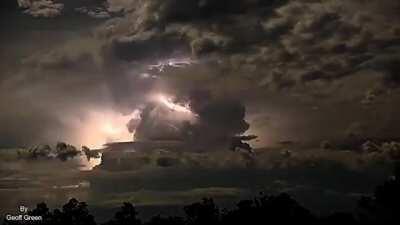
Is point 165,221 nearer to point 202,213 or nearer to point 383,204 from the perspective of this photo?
point 202,213

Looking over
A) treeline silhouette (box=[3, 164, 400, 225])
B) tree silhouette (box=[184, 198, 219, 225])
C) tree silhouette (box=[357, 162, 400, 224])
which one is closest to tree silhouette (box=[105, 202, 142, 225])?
treeline silhouette (box=[3, 164, 400, 225])

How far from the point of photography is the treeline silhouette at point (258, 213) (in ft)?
73.2

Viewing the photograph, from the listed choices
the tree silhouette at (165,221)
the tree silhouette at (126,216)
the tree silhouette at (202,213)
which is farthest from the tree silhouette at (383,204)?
the tree silhouette at (126,216)

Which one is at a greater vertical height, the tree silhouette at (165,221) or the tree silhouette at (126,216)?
the tree silhouette at (126,216)

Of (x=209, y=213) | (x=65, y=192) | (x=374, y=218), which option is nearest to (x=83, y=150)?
(x=65, y=192)

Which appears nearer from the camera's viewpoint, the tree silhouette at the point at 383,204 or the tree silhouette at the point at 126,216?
the tree silhouette at the point at 383,204

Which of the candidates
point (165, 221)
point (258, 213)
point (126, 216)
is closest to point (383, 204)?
point (258, 213)

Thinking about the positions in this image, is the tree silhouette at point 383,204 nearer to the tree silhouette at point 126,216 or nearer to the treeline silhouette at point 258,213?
the treeline silhouette at point 258,213

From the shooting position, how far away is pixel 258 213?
22.9 metres

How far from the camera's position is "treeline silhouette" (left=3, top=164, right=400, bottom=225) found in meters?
22.3

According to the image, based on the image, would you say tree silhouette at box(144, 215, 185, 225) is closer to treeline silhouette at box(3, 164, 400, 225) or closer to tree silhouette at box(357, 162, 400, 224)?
treeline silhouette at box(3, 164, 400, 225)

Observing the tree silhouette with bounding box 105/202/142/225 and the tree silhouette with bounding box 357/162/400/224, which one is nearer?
the tree silhouette with bounding box 357/162/400/224

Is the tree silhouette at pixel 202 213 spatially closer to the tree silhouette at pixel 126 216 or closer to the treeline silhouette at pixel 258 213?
the treeline silhouette at pixel 258 213

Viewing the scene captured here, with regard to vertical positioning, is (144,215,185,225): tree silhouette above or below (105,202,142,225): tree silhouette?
below
